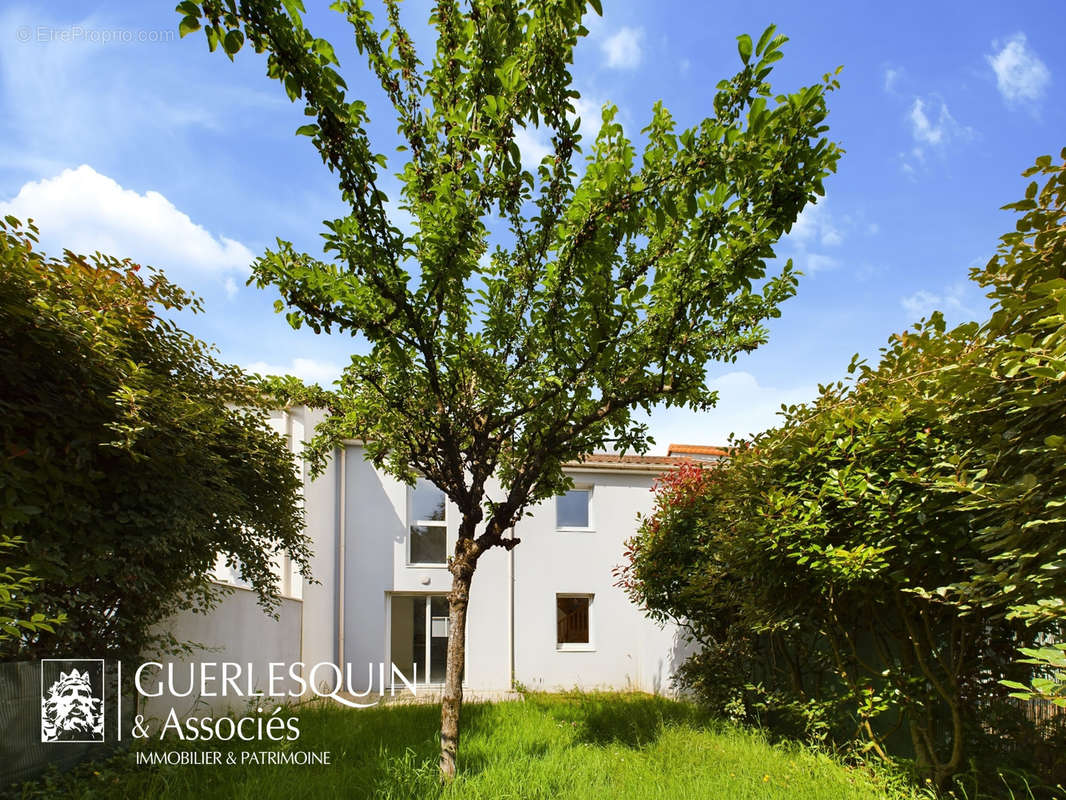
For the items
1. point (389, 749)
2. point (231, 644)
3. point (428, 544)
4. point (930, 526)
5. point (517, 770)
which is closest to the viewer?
point (930, 526)

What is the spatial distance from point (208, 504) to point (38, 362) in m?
1.82

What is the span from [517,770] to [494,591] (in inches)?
320

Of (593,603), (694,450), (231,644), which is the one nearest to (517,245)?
(231,644)

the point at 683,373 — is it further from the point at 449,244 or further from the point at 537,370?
the point at 449,244

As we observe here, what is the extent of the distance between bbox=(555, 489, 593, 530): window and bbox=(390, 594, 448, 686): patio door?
308 cm

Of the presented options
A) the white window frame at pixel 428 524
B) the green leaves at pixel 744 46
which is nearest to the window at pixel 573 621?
the white window frame at pixel 428 524

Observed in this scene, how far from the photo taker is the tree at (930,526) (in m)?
3.17

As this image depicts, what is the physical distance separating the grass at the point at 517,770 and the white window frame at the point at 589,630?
5.75 meters

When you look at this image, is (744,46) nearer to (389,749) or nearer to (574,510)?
(389,749)

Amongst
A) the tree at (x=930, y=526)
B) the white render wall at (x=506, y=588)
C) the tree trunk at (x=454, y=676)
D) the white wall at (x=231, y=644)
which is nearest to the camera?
the tree at (x=930, y=526)

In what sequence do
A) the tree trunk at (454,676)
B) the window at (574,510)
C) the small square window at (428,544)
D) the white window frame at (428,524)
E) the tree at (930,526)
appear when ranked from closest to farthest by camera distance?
1. the tree at (930,526)
2. the tree trunk at (454,676)
3. the white window frame at (428,524)
4. the small square window at (428,544)
5. the window at (574,510)

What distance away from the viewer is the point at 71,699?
526cm

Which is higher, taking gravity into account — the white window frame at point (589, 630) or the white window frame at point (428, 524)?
the white window frame at point (428, 524)

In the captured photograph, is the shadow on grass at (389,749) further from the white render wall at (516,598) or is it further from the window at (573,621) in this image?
the window at (573,621)
